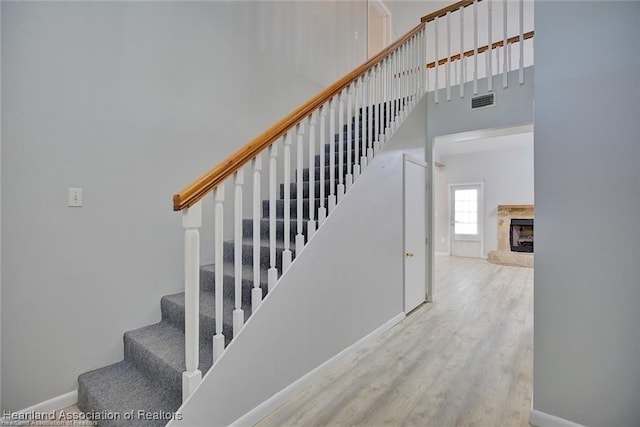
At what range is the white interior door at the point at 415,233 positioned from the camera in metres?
3.51

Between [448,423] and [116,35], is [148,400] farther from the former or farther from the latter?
[116,35]

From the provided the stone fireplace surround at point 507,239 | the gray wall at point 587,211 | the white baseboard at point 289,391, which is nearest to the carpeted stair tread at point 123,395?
the white baseboard at point 289,391

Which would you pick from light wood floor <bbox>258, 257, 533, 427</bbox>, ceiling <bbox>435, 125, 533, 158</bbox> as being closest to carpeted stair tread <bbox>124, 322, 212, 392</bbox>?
light wood floor <bbox>258, 257, 533, 427</bbox>

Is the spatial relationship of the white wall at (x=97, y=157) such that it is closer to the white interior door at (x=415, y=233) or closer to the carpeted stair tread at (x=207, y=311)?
the carpeted stair tread at (x=207, y=311)

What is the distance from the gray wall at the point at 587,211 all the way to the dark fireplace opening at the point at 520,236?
22.3 ft

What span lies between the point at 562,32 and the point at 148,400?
2998mm

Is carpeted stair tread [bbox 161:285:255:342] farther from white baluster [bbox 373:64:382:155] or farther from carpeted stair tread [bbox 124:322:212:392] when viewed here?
white baluster [bbox 373:64:382:155]

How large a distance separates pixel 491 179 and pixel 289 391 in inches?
309

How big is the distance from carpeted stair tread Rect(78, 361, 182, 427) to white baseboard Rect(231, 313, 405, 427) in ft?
1.31

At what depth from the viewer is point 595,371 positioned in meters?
1.56

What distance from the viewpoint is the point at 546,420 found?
5.52ft

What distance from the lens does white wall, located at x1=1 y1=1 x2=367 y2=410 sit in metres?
1.74

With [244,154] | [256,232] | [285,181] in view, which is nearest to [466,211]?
[285,181]

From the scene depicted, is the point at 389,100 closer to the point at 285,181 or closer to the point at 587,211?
the point at 285,181
